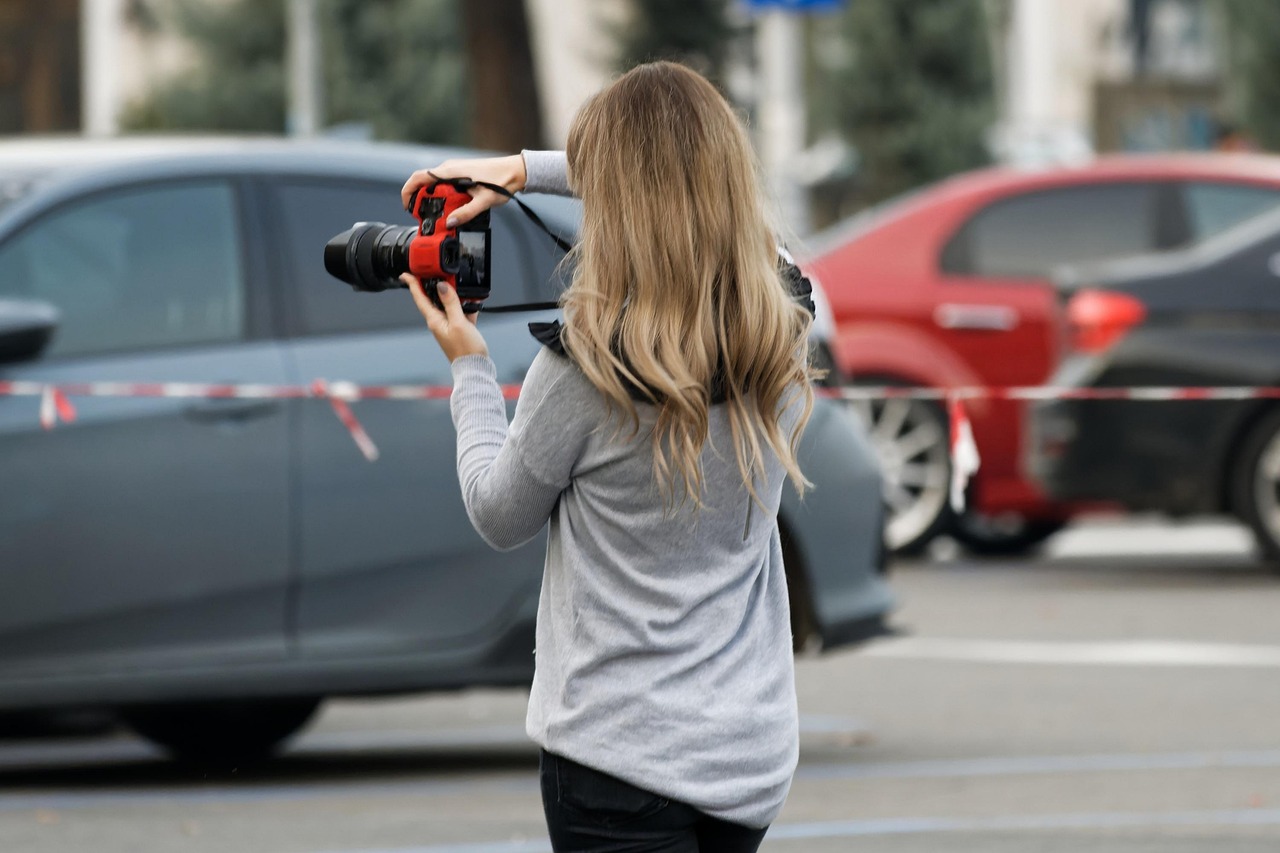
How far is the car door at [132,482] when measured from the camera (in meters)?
6.17

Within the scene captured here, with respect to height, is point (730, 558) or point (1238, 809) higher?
point (730, 558)

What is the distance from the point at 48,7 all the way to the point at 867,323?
24146 millimetres

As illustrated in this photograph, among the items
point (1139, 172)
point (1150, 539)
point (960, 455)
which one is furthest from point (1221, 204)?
point (960, 455)

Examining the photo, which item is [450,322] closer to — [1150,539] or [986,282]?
[986,282]

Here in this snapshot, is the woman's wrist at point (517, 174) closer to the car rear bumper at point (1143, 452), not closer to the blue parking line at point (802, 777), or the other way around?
the blue parking line at point (802, 777)

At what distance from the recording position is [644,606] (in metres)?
2.99

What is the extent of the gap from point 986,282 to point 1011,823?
239 inches

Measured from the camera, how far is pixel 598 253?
2945 millimetres

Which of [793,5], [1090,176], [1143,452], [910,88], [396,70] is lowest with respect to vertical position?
[1143,452]

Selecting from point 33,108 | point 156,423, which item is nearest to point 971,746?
point 156,423

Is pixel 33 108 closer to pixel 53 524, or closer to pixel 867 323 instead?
pixel 867 323

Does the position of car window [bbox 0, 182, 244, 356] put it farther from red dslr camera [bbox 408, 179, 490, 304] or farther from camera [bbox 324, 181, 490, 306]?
red dslr camera [bbox 408, 179, 490, 304]

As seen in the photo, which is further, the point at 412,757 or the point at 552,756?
the point at 412,757

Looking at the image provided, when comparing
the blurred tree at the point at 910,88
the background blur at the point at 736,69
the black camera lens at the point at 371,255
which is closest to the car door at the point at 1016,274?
the black camera lens at the point at 371,255
